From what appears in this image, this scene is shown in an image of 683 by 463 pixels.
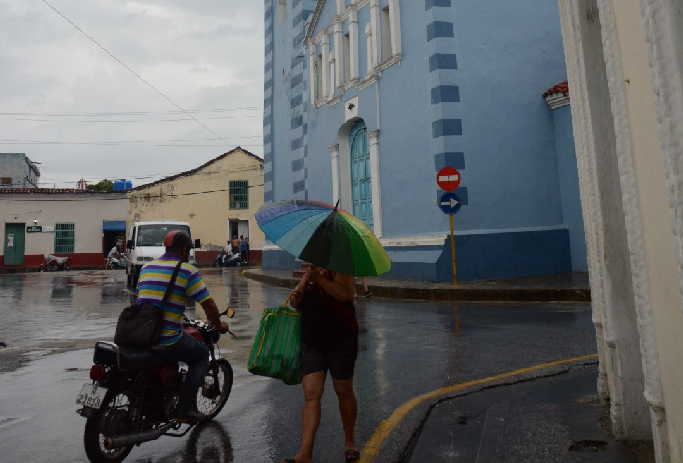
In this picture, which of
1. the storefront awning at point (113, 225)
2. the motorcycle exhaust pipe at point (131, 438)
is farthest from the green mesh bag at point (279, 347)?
the storefront awning at point (113, 225)

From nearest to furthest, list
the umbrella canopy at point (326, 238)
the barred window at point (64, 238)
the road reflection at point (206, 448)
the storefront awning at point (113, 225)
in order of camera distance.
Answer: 1. the umbrella canopy at point (326, 238)
2. the road reflection at point (206, 448)
3. the barred window at point (64, 238)
4. the storefront awning at point (113, 225)

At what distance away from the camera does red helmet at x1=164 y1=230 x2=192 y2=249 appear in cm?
358

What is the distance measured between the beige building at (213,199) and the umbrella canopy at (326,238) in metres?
33.4

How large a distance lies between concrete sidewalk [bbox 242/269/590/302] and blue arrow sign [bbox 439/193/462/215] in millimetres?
1752

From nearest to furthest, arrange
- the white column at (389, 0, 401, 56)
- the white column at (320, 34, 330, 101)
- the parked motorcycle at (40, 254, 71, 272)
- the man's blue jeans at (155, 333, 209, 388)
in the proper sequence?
the man's blue jeans at (155, 333, 209, 388) < the white column at (389, 0, 401, 56) < the white column at (320, 34, 330, 101) < the parked motorcycle at (40, 254, 71, 272)

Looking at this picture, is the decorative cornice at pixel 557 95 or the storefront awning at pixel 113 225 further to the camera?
the storefront awning at pixel 113 225

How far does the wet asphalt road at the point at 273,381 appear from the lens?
3.63m

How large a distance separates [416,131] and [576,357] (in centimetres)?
952

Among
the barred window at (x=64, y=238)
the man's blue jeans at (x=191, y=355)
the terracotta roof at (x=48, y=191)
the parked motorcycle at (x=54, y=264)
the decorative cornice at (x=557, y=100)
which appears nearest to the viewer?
the man's blue jeans at (x=191, y=355)

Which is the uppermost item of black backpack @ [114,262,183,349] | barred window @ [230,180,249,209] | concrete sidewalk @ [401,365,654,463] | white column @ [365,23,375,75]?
white column @ [365,23,375,75]

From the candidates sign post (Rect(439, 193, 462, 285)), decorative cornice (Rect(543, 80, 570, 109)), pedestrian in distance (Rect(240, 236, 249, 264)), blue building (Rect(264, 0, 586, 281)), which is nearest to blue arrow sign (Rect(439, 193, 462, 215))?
sign post (Rect(439, 193, 462, 285))

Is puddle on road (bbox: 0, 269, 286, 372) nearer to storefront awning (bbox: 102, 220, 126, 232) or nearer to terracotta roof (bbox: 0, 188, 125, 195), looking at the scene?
storefront awning (bbox: 102, 220, 126, 232)

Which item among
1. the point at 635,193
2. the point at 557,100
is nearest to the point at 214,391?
the point at 635,193

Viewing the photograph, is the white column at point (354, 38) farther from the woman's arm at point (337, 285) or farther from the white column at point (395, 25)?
the woman's arm at point (337, 285)
